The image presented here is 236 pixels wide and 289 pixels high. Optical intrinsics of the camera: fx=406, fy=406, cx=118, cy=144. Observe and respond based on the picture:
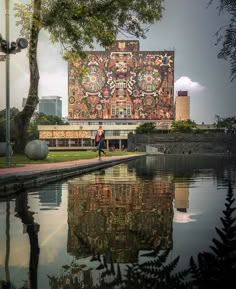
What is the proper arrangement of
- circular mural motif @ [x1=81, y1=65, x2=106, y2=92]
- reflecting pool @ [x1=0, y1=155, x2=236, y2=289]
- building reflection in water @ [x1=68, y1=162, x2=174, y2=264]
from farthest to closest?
circular mural motif @ [x1=81, y1=65, x2=106, y2=92] → building reflection in water @ [x1=68, y1=162, x2=174, y2=264] → reflecting pool @ [x1=0, y1=155, x2=236, y2=289]

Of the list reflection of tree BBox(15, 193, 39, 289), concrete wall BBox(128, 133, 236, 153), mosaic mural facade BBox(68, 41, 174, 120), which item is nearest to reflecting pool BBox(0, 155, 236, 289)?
reflection of tree BBox(15, 193, 39, 289)

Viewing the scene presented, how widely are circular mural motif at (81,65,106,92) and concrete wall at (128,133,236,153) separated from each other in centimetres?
2963

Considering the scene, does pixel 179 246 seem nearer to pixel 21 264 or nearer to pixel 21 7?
pixel 21 264

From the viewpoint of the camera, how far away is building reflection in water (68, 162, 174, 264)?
3.68m

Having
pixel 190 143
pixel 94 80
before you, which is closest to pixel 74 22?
pixel 190 143

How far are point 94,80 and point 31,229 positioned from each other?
107 m

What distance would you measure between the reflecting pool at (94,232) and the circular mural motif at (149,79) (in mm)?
102325

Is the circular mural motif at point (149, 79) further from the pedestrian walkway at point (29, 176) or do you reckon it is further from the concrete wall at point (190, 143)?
the pedestrian walkway at point (29, 176)

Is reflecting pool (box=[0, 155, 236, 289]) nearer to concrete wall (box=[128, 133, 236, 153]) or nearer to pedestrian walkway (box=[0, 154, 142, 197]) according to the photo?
pedestrian walkway (box=[0, 154, 142, 197])

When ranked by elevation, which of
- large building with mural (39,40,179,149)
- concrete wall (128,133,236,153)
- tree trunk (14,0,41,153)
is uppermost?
large building with mural (39,40,179,149)

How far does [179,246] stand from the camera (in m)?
4.04

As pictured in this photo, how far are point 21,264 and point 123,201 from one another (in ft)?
14.6

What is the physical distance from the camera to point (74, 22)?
22156 mm

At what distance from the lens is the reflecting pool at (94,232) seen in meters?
2.95
